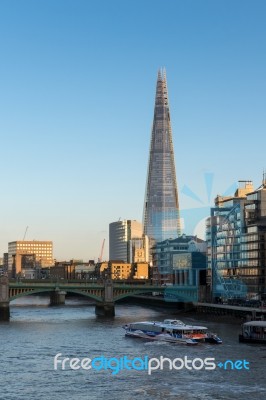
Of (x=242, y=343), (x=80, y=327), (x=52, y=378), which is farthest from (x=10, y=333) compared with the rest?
(x=52, y=378)

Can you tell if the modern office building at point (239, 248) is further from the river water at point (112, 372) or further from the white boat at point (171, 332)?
the white boat at point (171, 332)

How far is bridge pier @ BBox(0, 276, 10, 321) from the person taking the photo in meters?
148

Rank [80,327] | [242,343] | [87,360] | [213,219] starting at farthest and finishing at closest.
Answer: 1. [213,219]
2. [80,327]
3. [242,343]
4. [87,360]

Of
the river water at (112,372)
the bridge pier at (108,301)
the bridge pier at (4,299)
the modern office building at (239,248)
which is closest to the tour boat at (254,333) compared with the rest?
the river water at (112,372)

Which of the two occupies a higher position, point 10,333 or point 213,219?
point 213,219

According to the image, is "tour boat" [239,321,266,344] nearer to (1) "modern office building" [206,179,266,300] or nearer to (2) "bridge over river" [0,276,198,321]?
(1) "modern office building" [206,179,266,300]

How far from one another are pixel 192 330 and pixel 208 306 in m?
58.3

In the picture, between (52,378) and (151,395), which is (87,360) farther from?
(151,395)

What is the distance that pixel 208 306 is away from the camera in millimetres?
161500
